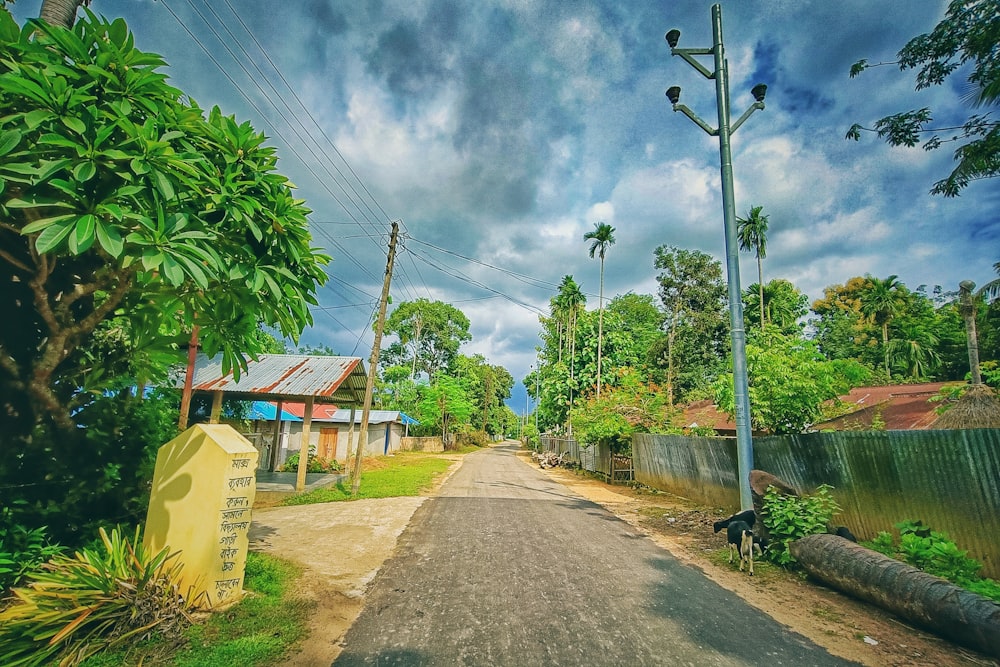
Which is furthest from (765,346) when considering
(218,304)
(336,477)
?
(336,477)

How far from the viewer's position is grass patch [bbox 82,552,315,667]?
3338 mm

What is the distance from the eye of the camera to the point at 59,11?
4.26m

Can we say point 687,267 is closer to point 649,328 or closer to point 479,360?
point 649,328

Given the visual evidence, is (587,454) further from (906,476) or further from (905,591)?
(905,591)

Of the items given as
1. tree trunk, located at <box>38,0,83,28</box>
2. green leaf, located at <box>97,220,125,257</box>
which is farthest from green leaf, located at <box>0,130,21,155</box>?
tree trunk, located at <box>38,0,83,28</box>

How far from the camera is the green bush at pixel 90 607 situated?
3117 mm

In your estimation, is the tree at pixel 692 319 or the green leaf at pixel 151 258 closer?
the green leaf at pixel 151 258

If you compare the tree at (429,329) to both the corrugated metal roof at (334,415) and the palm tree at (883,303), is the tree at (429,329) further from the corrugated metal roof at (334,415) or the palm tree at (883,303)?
the palm tree at (883,303)

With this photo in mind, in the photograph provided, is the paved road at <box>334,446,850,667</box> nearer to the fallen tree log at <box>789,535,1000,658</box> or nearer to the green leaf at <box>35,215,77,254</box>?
the fallen tree log at <box>789,535,1000,658</box>

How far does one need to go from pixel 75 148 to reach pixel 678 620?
21.3ft

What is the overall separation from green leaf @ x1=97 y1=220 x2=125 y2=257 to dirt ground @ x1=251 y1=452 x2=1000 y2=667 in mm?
3328

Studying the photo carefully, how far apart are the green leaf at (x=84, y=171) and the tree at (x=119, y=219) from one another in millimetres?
12

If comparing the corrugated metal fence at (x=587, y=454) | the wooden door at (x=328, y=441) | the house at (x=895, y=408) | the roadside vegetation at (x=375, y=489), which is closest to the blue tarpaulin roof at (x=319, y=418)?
the wooden door at (x=328, y=441)

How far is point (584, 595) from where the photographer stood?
5.06 meters
